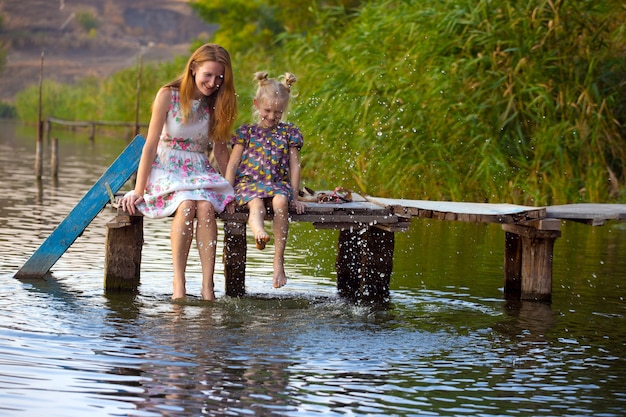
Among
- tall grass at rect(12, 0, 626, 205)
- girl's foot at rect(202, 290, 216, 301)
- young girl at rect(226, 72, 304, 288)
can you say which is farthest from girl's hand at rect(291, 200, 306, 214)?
tall grass at rect(12, 0, 626, 205)

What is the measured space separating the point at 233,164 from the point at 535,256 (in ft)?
7.22

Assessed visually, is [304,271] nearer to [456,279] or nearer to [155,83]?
[456,279]

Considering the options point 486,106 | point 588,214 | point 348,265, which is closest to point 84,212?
point 348,265

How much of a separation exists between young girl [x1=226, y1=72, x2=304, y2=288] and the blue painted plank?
0.70 metres

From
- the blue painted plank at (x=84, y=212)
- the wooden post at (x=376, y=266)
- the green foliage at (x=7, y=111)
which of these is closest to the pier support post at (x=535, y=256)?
the wooden post at (x=376, y=266)

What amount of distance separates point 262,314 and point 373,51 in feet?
29.2

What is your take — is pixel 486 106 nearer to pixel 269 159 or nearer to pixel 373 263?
pixel 373 263

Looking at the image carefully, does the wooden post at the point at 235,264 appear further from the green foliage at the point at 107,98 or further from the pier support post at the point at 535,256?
the green foliage at the point at 107,98

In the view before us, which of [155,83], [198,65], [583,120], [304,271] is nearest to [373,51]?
[583,120]

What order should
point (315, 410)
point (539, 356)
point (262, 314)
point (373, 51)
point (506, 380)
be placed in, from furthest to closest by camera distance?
1. point (373, 51)
2. point (262, 314)
3. point (539, 356)
4. point (506, 380)
5. point (315, 410)

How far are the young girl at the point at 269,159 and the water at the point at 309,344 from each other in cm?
66

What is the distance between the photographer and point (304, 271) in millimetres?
10438

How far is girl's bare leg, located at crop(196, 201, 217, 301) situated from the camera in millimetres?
8312

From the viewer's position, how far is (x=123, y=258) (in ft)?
29.2
